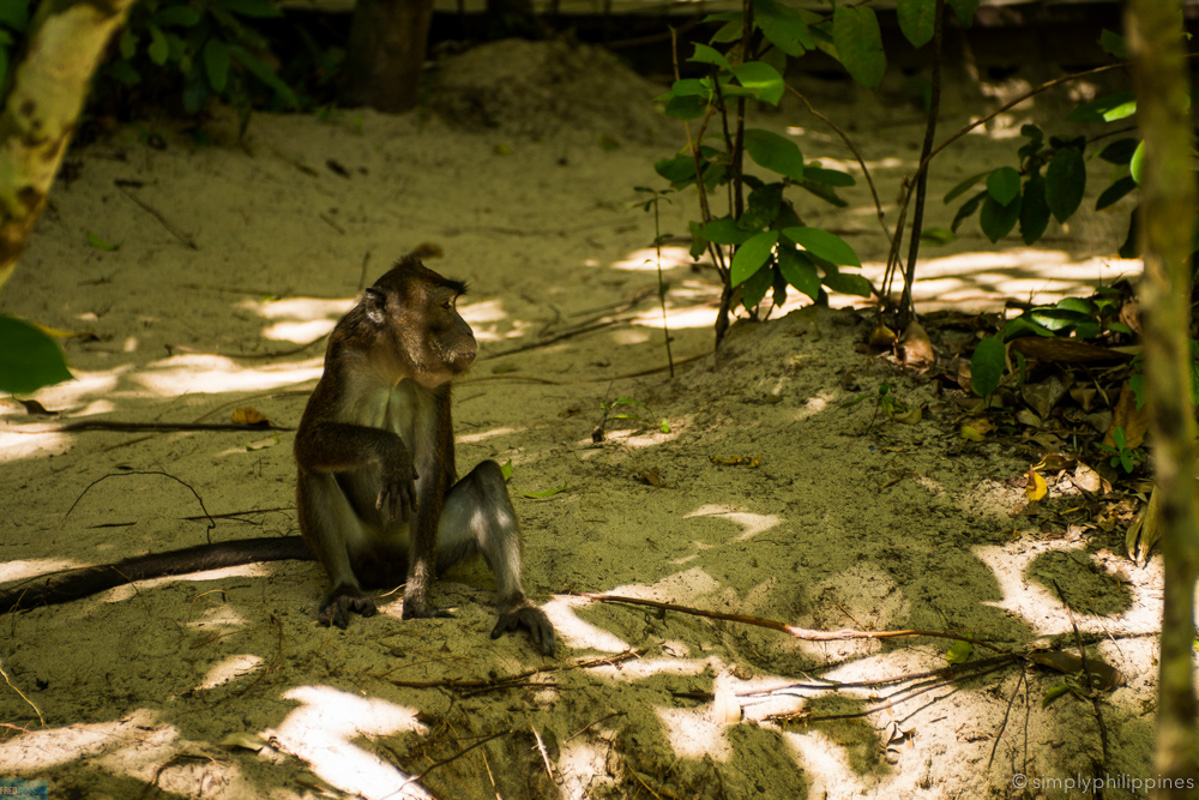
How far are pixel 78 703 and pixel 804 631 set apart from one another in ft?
7.13

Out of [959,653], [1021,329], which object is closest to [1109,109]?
[1021,329]

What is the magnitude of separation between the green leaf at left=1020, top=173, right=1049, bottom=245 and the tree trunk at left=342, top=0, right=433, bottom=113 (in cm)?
627

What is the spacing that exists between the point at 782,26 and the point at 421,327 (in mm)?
1905

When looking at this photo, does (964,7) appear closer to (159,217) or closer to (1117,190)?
(1117,190)

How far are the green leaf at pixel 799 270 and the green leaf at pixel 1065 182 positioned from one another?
1.02m

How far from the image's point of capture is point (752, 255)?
3.87m

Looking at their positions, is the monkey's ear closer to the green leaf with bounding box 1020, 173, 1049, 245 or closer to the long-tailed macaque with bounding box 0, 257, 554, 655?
the long-tailed macaque with bounding box 0, 257, 554, 655

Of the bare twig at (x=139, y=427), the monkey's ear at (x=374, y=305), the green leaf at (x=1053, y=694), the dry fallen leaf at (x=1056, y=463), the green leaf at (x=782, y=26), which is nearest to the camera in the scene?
the green leaf at (x=1053, y=694)

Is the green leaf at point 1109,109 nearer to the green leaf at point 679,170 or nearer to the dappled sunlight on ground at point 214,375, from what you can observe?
the green leaf at point 679,170

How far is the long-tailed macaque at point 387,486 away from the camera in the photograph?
2.99 metres

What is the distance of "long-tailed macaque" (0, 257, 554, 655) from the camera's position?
2.99 metres

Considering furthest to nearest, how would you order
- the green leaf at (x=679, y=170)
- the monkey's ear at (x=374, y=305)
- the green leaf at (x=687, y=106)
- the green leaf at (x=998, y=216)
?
the green leaf at (x=679, y=170) < the green leaf at (x=998, y=216) < the green leaf at (x=687, y=106) < the monkey's ear at (x=374, y=305)
